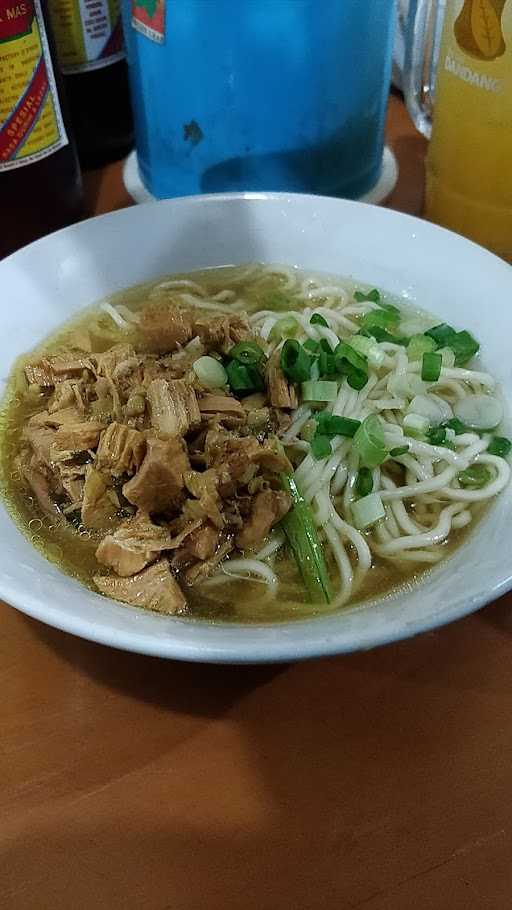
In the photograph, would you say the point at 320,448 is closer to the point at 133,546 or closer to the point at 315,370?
the point at 315,370

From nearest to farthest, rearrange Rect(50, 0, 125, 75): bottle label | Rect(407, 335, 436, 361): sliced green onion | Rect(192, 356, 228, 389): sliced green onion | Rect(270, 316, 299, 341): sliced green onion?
Rect(192, 356, 228, 389): sliced green onion → Rect(407, 335, 436, 361): sliced green onion → Rect(270, 316, 299, 341): sliced green onion → Rect(50, 0, 125, 75): bottle label

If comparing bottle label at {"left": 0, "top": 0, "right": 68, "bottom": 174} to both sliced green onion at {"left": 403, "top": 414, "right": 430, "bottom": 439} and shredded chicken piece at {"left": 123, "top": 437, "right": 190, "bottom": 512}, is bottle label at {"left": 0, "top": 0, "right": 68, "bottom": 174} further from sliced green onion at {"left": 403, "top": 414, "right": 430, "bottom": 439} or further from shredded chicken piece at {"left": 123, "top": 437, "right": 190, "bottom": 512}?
sliced green onion at {"left": 403, "top": 414, "right": 430, "bottom": 439}

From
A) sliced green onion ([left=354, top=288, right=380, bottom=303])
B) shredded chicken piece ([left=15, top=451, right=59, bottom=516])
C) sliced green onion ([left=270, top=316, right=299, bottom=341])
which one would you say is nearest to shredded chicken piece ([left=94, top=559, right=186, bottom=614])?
shredded chicken piece ([left=15, top=451, right=59, bottom=516])

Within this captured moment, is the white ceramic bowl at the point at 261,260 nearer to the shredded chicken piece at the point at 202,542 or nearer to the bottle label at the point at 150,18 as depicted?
the shredded chicken piece at the point at 202,542

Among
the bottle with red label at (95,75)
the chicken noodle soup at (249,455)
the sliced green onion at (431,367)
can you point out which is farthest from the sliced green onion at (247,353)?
the bottle with red label at (95,75)

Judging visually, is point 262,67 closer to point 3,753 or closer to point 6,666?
point 6,666

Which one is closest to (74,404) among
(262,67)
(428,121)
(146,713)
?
(146,713)
